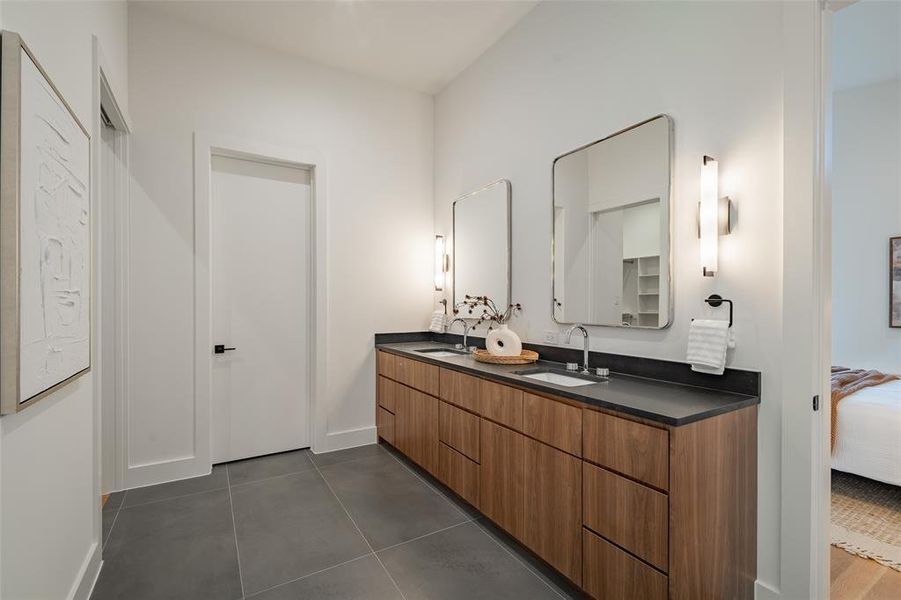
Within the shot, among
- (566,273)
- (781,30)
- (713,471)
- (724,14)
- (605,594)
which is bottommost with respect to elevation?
(605,594)

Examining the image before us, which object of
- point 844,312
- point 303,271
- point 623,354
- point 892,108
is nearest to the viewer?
point 623,354

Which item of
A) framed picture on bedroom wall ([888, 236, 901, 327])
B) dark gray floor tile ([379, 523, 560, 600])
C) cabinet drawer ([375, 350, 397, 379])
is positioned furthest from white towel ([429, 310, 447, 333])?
framed picture on bedroom wall ([888, 236, 901, 327])

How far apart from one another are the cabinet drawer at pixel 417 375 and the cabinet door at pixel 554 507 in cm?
97

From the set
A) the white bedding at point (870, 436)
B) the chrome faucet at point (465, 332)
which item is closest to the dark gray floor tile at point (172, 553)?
the chrome faucet at point (465, 332)

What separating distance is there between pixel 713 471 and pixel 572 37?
96.6 inches

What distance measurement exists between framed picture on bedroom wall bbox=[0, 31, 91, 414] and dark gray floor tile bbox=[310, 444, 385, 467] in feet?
6.54

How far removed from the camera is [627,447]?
158 cm

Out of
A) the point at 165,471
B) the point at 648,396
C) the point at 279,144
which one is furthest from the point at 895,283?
the point at 165,471

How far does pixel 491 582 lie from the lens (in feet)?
6.31

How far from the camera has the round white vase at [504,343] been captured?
2770 mm

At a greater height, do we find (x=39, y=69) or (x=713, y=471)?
(x=39, y=69)

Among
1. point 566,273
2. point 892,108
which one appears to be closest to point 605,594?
point 566,273

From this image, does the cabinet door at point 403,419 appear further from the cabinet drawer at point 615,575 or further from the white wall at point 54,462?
the white wall at point 54,462

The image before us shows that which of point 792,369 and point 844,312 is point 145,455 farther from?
point 844,312
